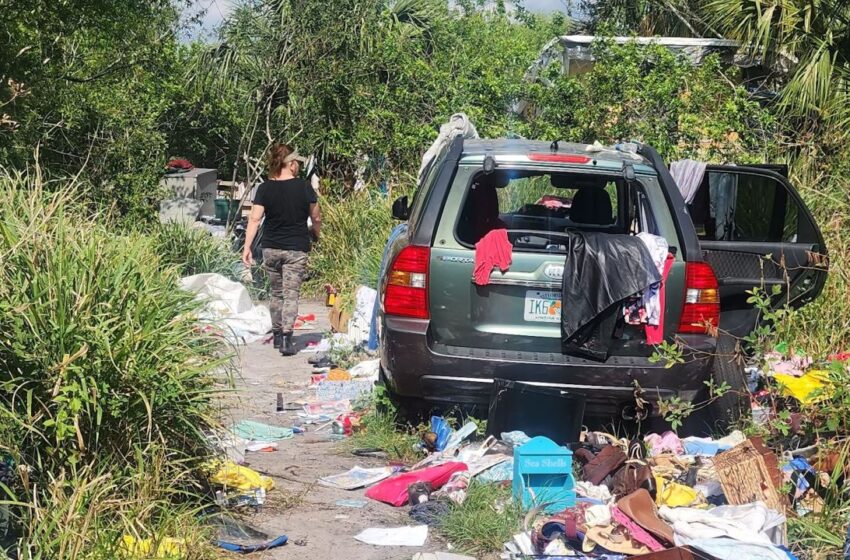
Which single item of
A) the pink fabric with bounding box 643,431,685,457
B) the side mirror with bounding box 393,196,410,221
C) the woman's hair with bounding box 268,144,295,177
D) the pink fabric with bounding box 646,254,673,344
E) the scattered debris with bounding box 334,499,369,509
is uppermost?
the woman's hair with bounding box 268,144,295,177

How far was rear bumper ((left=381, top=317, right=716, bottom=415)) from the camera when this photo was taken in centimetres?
578

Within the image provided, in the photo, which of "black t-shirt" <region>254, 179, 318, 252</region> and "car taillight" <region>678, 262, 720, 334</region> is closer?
"car taillight" <region>678, 262, 720, 334</region>

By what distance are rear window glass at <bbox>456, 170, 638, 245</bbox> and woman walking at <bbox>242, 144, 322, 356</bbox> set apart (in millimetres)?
2507

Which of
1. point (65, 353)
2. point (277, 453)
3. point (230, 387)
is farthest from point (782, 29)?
point (65, 353)

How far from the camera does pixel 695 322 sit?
5.87 metres

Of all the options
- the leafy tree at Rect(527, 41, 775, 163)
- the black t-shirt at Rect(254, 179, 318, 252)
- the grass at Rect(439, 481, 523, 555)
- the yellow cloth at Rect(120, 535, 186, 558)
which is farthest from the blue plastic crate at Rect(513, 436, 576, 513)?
the leafy tree at Rect(527, 41, 775, 163)

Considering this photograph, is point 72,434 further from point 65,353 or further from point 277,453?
point 277,453

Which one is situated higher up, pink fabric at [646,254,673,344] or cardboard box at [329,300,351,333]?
pink fabric at [646,254,673,344]

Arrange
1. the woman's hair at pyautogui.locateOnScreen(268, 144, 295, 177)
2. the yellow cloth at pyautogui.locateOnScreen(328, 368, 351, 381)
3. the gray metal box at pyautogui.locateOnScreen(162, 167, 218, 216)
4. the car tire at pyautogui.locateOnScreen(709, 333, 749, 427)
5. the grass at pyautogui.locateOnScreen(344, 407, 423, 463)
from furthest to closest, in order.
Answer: the gray metal box at pyautogui.locateOnScreen(162, 167, 218, 216) → the woman's hair at pyautogui.locateOnScreen(268, 144, 295, 177) → the yellow cloth at pyautogui.locateOnScreen(328, 368, 351, 381) → the car tire at pyautogui.locateOnScreen(709, 333, 749, 427) → the grass at pyautogui.locateOnScreen(344, 407, 423, 463)

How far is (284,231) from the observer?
32.0 feet

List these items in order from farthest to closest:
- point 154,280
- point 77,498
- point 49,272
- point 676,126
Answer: point 676,126
point 154,280
point 49,272
point 77,498

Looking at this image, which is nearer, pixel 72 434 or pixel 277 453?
pixel 72 434

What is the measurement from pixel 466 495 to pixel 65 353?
2.11 metres

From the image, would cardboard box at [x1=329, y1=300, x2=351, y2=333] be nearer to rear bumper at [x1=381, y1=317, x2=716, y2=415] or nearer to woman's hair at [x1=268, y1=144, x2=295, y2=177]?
woman's hair at [x1=268, y1=144, x2=295, y2=177]
